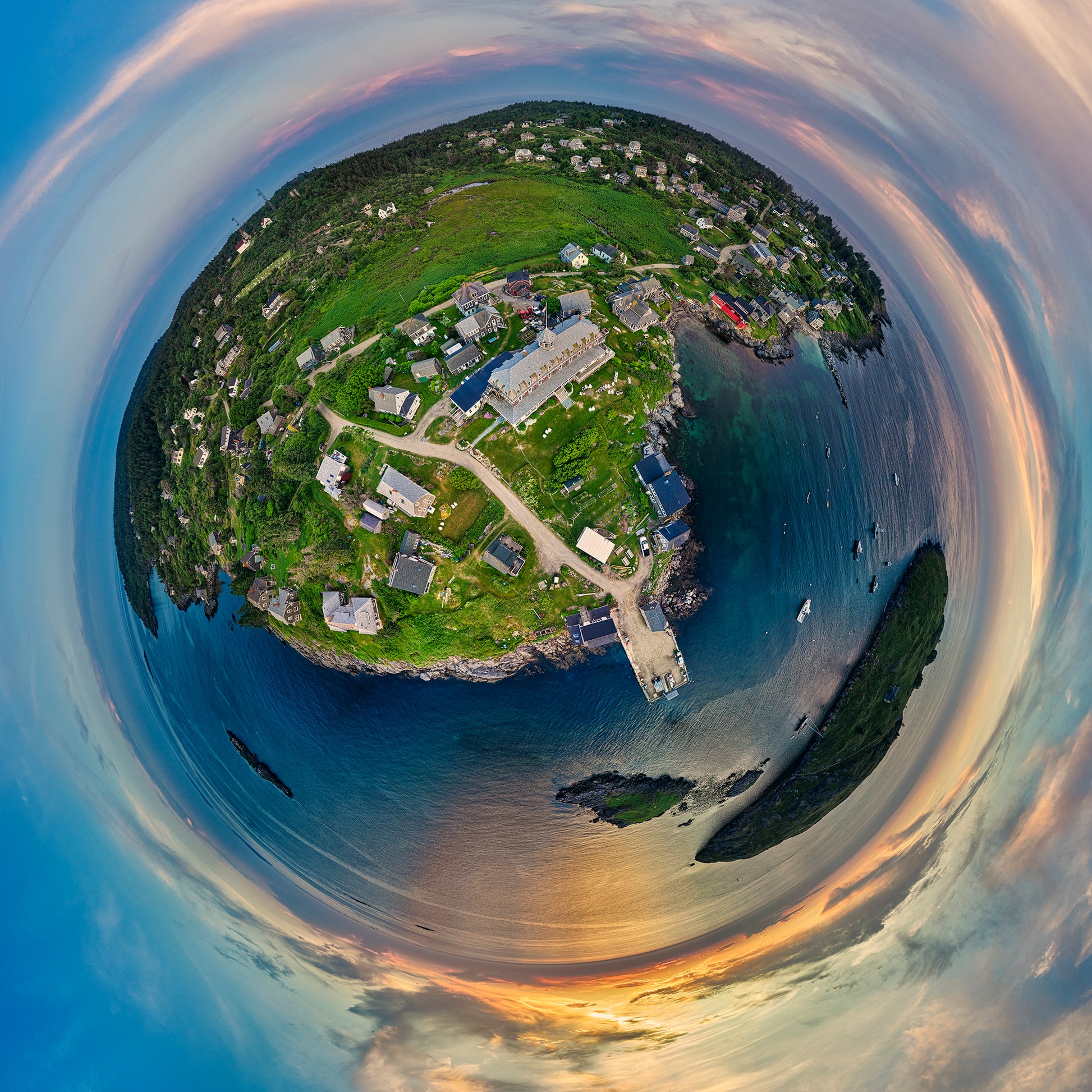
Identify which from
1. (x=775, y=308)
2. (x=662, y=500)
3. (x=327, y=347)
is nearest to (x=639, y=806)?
(x=662, y=500)

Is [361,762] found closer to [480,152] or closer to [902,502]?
[902,502]

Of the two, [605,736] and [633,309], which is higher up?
[633,309]

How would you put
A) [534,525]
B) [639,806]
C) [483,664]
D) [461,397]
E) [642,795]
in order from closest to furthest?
1. [534,525]
2. [461,397]
3. [483,664]
4. [642,795]
5. [639,806]

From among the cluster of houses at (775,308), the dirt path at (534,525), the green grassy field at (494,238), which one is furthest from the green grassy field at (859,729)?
the green grassy field at (494,238)

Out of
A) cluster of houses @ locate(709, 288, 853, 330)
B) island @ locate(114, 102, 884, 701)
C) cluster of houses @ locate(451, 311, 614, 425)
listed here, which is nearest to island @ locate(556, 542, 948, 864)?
island @ locate(114, 102, 884, 701)

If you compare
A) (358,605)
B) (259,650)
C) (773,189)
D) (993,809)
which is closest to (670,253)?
(773,189)

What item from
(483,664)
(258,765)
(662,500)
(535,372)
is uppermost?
(535,372)

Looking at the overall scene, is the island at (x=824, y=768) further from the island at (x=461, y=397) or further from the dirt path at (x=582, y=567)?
the dirt path at (x=582, y=567)

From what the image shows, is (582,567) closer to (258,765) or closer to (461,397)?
(461,397)
